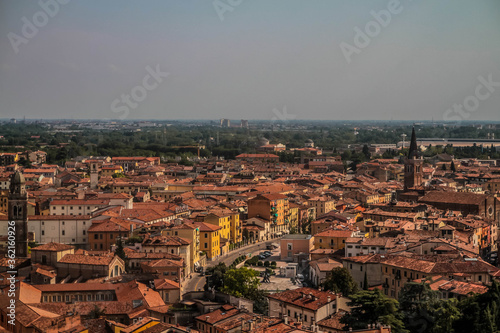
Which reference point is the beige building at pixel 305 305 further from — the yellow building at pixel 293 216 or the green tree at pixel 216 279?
the yellow building at pixel 293 216

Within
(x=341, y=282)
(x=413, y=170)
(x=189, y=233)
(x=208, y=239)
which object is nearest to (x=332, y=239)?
(x=208, y=239)

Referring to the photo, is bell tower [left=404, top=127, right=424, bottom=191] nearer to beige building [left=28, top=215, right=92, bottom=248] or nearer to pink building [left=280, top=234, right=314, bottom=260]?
pink building [left=280, top=234, right=314, bottom=260]

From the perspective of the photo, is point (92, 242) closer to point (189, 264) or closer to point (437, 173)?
point (189, 264)

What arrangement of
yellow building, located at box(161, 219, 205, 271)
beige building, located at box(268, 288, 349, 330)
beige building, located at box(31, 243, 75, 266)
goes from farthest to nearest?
1. yellow building, located at box(161, 219, 205, 271)
2. beige building, located at box(31, 243, 75, 266)
3. beige building, located at box(268, 288, 349, 330)

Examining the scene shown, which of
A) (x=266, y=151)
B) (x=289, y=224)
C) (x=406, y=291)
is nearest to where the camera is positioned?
(x=406, y=291)

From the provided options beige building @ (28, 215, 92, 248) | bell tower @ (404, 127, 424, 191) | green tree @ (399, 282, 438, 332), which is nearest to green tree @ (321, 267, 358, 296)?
green tree @ (399, 282, 438, 332)

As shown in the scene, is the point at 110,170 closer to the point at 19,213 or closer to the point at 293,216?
the point at 293,216

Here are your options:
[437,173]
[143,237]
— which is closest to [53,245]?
[143,237]
